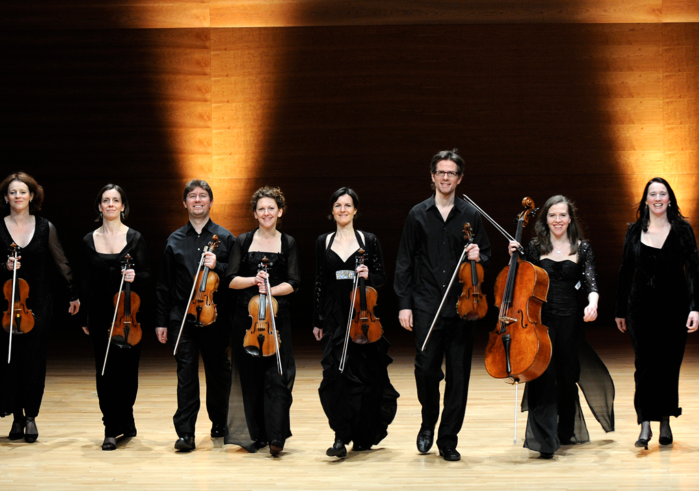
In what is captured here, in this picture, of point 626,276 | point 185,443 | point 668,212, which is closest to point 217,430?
point 185,443

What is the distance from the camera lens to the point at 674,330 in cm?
348

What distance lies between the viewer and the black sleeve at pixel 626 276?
3578mm

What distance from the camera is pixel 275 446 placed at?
11.2 feet

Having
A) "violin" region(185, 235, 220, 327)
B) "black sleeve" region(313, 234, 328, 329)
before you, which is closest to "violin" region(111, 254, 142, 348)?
"violin" region(185, 235, 220, 327)

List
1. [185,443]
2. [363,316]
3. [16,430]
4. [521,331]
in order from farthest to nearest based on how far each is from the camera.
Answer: [16,430]
[185,443]
[363,316]
[521,331]

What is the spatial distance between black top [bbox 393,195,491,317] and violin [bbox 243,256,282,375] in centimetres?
59

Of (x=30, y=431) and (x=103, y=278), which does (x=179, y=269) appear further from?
(x=30, y=431)

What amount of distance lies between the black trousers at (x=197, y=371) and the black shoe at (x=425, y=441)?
1013 millimetres

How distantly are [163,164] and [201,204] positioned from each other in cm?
423

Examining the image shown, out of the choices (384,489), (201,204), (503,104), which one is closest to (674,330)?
(384,489)

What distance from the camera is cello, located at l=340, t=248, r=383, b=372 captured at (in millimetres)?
3318

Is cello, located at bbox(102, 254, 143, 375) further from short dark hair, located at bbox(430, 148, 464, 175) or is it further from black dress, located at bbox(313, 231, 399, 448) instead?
short dark hair, located at bbox(430, 148, 464, 175)

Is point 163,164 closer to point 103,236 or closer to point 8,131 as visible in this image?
point 8,131

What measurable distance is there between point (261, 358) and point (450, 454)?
3.21ft
